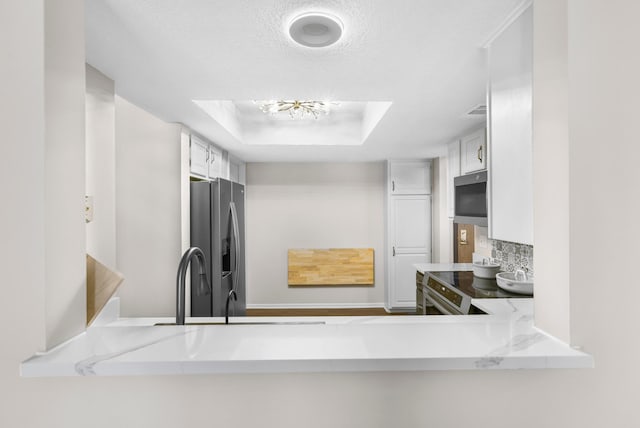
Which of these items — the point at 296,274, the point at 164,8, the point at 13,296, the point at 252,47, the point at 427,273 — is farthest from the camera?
the point at 296,274

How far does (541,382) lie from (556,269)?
0.28 metres

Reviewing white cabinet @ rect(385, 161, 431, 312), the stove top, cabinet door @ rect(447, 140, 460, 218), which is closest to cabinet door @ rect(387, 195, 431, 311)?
white cabinet @ rect(385, 161, 431, 312)

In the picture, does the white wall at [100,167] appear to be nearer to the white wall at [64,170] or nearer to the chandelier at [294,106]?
the white wall at [64,170]

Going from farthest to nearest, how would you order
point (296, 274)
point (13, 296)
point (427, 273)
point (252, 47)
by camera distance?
point (296, 274) → point (427, 273) → point (252, 47) → point (13, 296)

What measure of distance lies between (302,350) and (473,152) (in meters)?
2.62

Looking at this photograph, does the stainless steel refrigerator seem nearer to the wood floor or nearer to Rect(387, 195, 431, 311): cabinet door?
the wood floor

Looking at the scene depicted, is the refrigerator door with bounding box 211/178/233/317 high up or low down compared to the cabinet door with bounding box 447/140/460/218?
down

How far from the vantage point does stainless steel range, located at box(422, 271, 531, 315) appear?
197 cm

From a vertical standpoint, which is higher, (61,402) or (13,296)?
(13,296)

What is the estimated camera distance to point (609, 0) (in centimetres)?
77

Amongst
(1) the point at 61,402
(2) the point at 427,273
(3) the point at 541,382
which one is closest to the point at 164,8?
(1) the point at 61,402

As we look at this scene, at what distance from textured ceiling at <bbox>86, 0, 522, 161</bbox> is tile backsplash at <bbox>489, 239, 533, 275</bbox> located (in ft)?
3.74

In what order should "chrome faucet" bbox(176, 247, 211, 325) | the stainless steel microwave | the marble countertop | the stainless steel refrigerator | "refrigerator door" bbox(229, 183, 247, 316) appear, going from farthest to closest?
"refrigerator door" bbox(229, 183, 247, 316) → the stainless steel refrigerator → the stainless steel microwave → "chrome faucet" bbox(176, 247, 211, 325) → the marble countertop

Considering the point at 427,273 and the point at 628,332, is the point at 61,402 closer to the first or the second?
the point at 628,332
